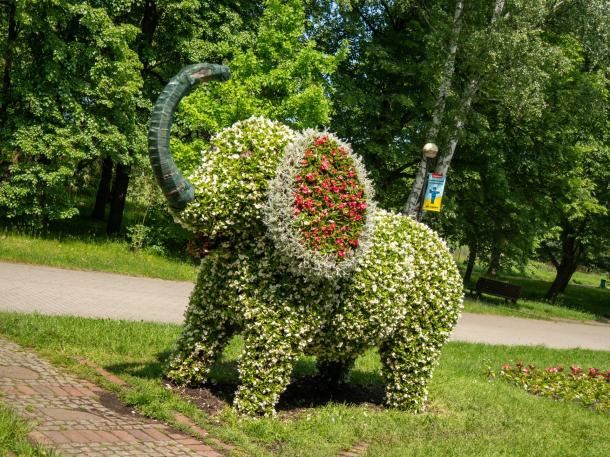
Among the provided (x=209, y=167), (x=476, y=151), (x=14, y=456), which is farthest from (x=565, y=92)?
(x=14, y=456)

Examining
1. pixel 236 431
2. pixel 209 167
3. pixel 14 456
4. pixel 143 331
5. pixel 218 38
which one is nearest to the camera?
pixel 14 456

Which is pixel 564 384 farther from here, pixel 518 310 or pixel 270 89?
pixel 518 310

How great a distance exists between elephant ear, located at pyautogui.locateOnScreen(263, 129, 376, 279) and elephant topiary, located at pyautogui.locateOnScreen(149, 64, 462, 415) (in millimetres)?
10

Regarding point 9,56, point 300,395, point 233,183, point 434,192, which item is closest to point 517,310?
point 434,192

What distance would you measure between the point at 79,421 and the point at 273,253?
2.25 meters

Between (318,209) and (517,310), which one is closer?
(318,209)

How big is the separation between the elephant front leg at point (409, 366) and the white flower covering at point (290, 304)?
0.01 m

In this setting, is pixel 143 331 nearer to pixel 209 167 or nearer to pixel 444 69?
pixel 209 167

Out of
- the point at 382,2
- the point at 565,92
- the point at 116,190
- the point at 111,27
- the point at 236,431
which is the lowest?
the point at 236,431

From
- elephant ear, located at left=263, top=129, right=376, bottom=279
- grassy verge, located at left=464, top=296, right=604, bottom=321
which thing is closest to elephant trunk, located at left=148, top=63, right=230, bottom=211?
elephant ear, located at left=263, top=129, right=376, bottom=279

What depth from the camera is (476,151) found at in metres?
Answer: 22.5

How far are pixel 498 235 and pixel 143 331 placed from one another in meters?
18.2

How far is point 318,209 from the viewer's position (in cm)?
582

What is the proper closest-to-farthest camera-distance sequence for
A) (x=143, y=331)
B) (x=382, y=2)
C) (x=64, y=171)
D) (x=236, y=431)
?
1. (x=236, y=431)
2. (x=143, y=331)
3. (x=64, y=171)
4. (x=382, y=2)
